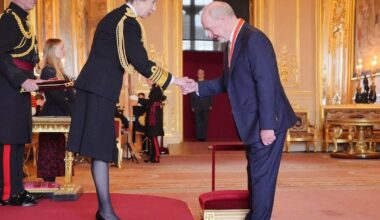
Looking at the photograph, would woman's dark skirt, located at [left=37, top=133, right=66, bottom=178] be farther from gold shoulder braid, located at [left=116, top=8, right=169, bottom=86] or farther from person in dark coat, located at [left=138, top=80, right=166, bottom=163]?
person in dark coat, located at [left=138, top=80, right=166, bottom=163]

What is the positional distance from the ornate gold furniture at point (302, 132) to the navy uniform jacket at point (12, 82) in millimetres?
7071

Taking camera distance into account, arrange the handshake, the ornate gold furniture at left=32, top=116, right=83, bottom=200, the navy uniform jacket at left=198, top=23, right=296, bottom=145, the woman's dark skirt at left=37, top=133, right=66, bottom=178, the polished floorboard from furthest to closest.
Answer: the woman's dark skirt at left=37, top=133, right=66, bottom=178, the polished floorboard, the ornate gold furniture at left=32, top=116, right=83, bottom=200, the handshake, the navy uniform jacket at left=198, top=23, right=296, bottom=145

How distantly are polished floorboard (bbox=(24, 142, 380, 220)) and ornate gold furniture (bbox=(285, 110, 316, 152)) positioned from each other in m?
Answer: 0.92

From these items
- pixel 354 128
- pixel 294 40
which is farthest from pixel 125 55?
pixel 294 40

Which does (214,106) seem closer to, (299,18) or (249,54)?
(299,18)

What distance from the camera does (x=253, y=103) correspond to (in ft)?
9.16

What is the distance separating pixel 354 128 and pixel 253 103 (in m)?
7.17

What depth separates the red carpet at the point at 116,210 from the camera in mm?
3232

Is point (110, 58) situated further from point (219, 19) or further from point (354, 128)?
point (354, 128)

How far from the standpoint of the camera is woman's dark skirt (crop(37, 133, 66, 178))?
462 centimetres

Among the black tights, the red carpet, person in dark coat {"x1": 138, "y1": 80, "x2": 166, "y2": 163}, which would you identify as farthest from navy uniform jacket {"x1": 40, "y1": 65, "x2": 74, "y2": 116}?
person in dark coat {"x1": 138, "y1": 80, "x2": 166, "y2": 163}

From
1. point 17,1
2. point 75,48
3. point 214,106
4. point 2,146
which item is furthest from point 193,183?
point 214,106

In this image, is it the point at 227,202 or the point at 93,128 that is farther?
the point at 227,202

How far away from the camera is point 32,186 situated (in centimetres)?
411
